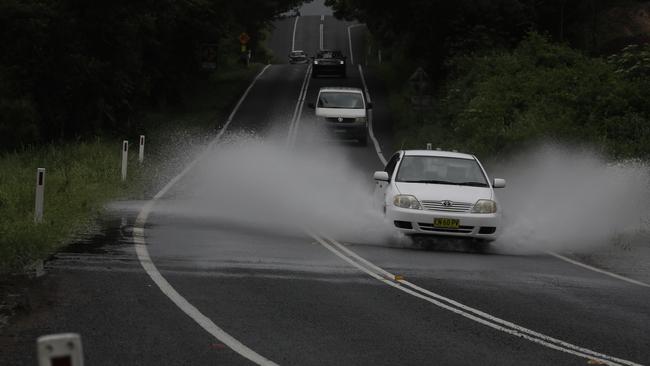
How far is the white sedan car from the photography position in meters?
16.2

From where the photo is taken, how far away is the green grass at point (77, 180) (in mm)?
13938

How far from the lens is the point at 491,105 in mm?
35281

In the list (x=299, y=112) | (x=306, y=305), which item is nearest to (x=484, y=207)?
(x=306, y=305)

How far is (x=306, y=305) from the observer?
35.2 feet

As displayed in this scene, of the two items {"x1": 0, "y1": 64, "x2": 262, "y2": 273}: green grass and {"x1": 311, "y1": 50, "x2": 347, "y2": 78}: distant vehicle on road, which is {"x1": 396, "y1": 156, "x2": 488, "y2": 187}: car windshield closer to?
{"x1": 0, "y1": 64, "x2": 262, "y2": 273}: green grass

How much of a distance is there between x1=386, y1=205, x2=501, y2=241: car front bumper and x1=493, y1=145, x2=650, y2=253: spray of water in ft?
3.10

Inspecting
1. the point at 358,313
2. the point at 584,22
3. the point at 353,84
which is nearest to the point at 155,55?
the point at 353,84

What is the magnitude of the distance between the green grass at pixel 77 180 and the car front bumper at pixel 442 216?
192 inches

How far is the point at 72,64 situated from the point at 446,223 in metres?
27.7

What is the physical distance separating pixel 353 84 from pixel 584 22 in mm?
17917

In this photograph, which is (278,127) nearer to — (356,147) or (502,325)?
(356,147)

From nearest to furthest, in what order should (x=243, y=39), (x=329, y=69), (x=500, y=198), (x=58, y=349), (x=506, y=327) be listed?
(x=58, y=349) → (x=506, y=327) → (x=500, y=198) → (x=329, y=69) → (x=243, y=39)

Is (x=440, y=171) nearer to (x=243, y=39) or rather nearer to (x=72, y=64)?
(x=72, y=64)

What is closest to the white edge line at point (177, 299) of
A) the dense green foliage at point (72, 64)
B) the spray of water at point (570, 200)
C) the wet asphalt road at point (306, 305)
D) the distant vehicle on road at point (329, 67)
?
the wet asphalt road at point (306, 305)
